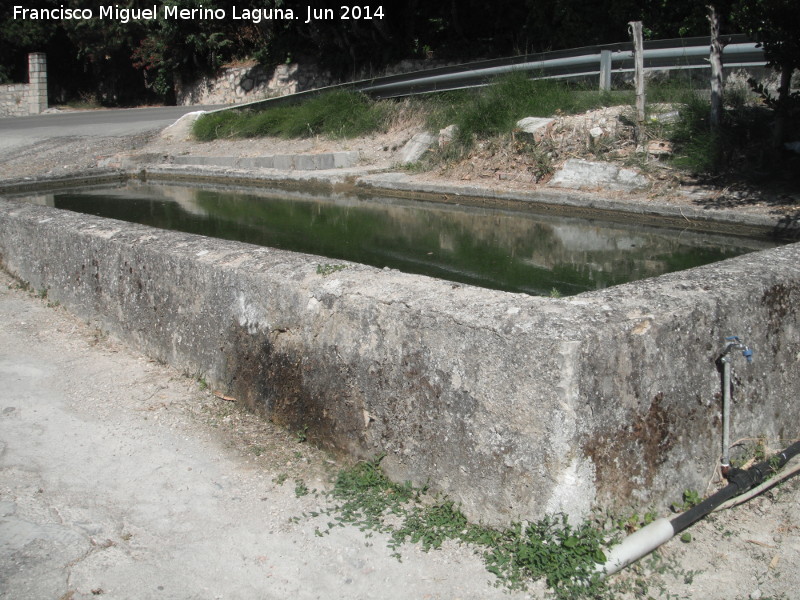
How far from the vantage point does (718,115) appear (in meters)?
8.00

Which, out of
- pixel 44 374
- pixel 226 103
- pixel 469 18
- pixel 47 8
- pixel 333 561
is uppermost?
Answer: pixel 47 8

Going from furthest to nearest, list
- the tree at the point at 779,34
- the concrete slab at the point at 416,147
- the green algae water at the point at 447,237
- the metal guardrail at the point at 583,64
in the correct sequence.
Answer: the concrete slab at the point at 416,147
the metal guardrail at the point at 583,64
the tree at the point at 779,34
the green algae water at the point at 447,237

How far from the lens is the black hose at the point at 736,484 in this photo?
250 centimetres

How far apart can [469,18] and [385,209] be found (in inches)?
504

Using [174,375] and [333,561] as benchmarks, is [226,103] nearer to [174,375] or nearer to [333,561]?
[174,375]

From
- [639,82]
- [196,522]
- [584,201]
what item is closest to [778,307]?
[196,522]

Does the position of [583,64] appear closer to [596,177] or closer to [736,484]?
[596,177]

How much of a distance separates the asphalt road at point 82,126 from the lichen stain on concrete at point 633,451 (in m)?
13.7

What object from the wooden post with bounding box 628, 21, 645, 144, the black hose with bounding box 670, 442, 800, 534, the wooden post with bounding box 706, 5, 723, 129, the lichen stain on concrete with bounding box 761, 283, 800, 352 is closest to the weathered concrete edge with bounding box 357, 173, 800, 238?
the wooden post with bounding box 628, 21, 645, 144

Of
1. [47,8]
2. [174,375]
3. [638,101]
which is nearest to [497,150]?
[638,101]

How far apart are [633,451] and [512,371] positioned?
0.47 metres

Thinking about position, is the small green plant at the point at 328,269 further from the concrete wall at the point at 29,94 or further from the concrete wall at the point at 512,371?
the concrete wall at the point at 29,94

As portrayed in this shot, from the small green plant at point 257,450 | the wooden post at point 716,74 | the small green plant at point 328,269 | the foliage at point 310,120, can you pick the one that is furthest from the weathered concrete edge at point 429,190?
the small green plant at point 257,450

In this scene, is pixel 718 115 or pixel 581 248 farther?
pixel 718 115
